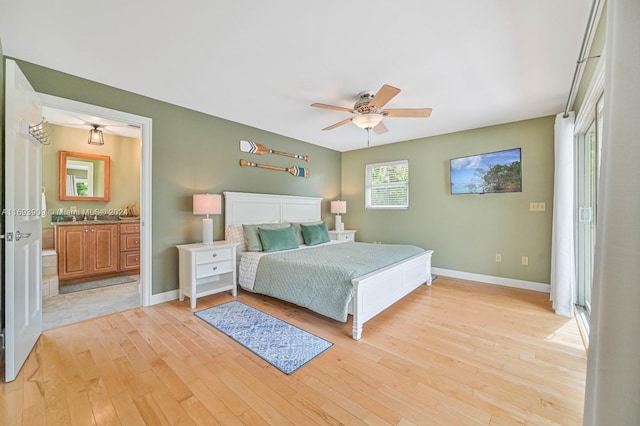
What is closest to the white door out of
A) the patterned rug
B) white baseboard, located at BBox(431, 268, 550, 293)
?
the patterned rug

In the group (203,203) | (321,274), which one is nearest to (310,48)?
(321,274)

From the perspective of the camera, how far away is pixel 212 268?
320cm

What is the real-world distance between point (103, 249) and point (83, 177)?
129cm

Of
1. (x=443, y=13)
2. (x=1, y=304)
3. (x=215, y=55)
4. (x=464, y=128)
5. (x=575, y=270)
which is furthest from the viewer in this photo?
(x=464, y=128)

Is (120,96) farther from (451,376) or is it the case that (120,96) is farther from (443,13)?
(451,376)

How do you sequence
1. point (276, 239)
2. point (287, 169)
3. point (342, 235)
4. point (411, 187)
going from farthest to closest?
point (342, 235) < point (411, 187) < point (287, 169) < point (276, 239)

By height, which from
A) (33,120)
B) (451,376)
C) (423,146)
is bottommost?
A: (451,376)

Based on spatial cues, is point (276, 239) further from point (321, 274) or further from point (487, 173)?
point (487, 173)

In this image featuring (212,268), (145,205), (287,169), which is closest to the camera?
(145,205)

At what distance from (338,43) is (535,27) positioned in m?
1.43

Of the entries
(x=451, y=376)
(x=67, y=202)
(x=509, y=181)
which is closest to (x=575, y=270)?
(x=509, y=181)

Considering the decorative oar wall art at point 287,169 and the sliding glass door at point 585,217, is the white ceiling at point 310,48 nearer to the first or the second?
the sliding glass door at point 585,217

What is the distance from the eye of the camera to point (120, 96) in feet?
9.58

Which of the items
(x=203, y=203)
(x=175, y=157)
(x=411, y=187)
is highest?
(x=175, y=157)
